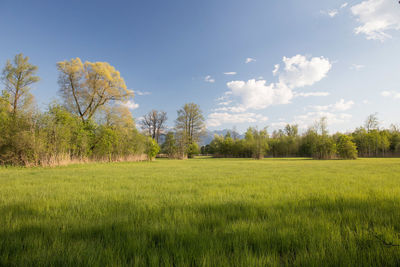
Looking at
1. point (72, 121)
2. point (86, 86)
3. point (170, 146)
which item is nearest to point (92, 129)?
point (72, 121)

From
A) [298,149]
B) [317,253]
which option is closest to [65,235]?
[317,253]

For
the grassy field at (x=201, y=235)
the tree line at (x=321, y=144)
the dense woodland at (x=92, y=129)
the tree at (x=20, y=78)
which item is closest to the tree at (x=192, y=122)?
the dense woodland at (x=92, y=129)

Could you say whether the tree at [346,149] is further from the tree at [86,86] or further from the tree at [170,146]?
the tree at [86,86]

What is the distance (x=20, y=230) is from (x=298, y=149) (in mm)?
58634

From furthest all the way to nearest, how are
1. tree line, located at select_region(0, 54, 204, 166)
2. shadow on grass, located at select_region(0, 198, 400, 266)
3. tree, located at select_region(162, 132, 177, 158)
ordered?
1. tree, located at select_region(162, 132, 177, 158)
2. tree line, located at select_region(0, 54, 204, 166)
3. shadow on grass, located at select_region(0, 198, 400, 266)

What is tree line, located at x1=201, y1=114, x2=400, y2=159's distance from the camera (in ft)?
99.1

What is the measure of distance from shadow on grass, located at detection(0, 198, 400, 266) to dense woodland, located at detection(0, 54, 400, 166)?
11431mm

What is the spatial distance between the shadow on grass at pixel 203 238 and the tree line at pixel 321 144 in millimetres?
35319

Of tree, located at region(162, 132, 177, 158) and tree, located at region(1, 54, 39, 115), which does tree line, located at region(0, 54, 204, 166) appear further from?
tree, located at region(162, 132, 177, 158)

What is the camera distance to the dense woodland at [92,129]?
10.3 meters

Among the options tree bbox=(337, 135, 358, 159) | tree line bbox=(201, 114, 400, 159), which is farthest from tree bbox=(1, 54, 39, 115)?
tree bbox=(337, 135, 358, 159)

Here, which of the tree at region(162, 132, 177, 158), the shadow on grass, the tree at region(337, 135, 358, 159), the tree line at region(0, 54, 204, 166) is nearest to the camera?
the shadow on grass

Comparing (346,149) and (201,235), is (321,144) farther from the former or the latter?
(201,235)

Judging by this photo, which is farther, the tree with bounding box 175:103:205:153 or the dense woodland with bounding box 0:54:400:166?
the tree with bounding box 175:103:205:153
